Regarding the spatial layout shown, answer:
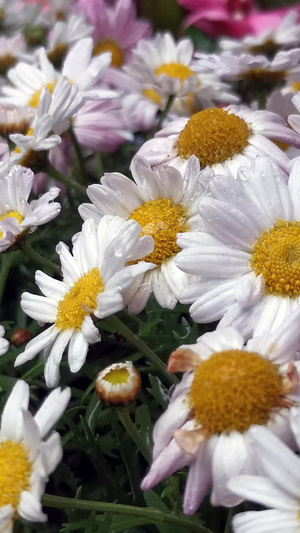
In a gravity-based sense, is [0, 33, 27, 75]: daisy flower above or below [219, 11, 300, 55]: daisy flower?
below

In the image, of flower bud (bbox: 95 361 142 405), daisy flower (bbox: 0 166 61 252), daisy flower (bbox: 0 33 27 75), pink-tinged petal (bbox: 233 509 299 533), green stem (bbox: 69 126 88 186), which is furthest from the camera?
daisy flower (bbox: 0 33 27 75)

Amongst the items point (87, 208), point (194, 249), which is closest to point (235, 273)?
point (194, 249)

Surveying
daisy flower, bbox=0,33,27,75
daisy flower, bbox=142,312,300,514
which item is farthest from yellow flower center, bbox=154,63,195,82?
daisy flower, bbox=142,312,300,514

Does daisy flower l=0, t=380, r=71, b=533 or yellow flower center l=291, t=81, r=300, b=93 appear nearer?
daisy flower l=0, t=380, r=71, b=533

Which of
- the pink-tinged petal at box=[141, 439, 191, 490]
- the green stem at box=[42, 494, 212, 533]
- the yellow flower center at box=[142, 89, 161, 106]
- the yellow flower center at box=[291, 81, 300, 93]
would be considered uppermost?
the yellow flower center at box=[291, 81, 300, 93]

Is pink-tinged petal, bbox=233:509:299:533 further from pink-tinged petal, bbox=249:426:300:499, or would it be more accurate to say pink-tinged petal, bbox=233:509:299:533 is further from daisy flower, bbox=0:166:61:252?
daisy flower, bbox=0:166:61:252

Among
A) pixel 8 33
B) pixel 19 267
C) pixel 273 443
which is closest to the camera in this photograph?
pixel 273 443

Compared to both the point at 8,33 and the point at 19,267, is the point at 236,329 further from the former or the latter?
the point at 8,33
